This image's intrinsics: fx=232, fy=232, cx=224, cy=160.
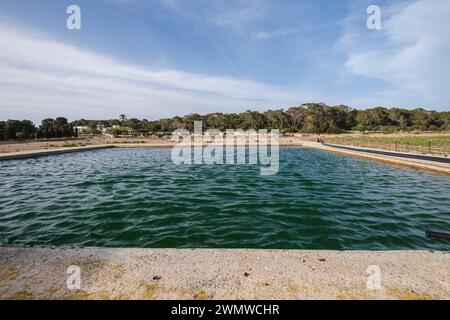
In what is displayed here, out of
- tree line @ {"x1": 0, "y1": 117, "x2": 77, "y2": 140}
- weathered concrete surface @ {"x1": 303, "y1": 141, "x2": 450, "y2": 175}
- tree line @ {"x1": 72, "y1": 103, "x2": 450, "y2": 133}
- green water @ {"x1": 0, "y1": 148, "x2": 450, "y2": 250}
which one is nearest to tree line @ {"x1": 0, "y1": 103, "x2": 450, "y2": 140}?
tree line @ {"x1": 72, "y1": 103, "x2": 450, "y2": 133}

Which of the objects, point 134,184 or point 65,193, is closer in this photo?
point 65,193

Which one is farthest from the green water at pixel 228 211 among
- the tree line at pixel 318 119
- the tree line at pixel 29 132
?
the tree line at pixel 318 119

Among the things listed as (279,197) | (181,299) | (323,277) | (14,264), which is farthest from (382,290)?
(279,197)

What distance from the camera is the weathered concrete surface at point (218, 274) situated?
220 cm

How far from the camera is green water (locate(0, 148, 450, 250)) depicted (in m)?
4.64

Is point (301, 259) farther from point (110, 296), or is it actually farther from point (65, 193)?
point (65, 193)

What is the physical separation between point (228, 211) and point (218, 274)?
3814mm

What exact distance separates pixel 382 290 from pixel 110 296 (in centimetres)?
257

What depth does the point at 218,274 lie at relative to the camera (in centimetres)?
252

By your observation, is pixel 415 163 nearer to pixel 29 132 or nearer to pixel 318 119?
pixel 29 132

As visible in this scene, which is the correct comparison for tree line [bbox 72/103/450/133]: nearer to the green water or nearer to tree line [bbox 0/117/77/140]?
tree line [bbox 0/117/77/140]

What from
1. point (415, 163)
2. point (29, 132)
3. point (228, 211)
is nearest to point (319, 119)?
point (415, 163)
